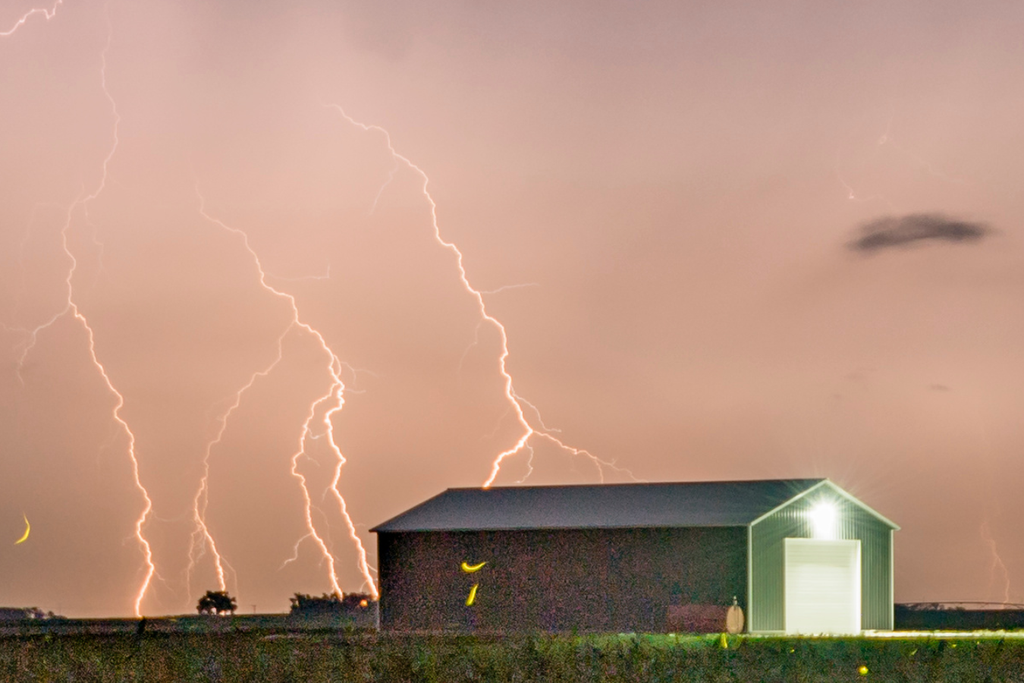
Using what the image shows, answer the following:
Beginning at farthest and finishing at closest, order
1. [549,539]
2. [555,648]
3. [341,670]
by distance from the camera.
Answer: [549,539] < [555,648] < [341,670]

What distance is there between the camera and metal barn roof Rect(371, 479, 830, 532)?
3619cm

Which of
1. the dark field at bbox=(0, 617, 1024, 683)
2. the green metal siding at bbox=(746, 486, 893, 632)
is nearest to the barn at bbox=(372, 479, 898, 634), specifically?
the green metal siding at bbox=(746, 486, 893, 632)

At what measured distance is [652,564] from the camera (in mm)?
35750

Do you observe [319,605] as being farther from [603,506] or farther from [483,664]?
[483,664]

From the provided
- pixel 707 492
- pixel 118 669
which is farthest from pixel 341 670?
pixel 707 492

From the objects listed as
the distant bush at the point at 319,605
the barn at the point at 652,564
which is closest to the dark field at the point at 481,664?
the barn at the point at 652,564

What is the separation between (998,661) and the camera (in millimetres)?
21359

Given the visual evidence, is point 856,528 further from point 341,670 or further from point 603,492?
point 341,670

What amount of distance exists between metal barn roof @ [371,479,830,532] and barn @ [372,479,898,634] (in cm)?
8

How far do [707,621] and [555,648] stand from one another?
49.5ft

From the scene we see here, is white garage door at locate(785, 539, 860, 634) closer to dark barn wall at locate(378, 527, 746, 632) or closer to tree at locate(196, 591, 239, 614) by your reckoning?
dark barn wall at locate(378, 527, 746, 632)

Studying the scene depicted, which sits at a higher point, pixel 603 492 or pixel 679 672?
pixel 603 492

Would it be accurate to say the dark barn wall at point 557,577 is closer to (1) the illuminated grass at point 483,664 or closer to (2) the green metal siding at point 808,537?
(2) the green metal siding at point 808,537

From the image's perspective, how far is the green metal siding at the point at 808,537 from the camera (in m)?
34.3
